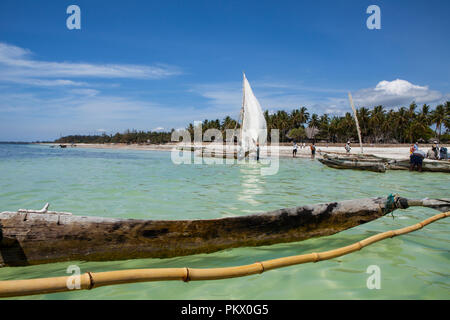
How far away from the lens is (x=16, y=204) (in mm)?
8914

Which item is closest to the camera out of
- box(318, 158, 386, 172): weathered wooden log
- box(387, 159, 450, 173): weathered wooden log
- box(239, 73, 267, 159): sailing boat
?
box(387, 159, 450, 173): weathered wooden log

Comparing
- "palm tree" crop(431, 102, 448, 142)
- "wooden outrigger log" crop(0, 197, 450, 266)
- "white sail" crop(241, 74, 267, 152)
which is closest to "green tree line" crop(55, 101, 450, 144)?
"palm tree" crop(431, 102, 448, 142)

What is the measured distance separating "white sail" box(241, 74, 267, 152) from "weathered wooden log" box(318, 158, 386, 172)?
10807 millimetres

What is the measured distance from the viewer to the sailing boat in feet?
97.6

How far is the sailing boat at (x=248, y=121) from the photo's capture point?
29750 millimetres

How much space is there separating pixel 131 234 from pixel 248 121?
88.6 ft

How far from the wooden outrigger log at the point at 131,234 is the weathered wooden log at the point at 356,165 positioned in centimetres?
1585

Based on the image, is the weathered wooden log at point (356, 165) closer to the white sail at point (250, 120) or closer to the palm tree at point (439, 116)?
the white sail at point (250, 120)

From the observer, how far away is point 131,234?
3.78m

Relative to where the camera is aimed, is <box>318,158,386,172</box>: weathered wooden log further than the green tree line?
No

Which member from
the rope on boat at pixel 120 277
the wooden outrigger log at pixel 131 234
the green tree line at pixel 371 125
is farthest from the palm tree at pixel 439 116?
the rope on boat at pixel 120 277

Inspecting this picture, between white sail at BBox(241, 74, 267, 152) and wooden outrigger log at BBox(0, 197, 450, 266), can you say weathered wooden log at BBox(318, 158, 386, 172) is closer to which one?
white sail at BBox(241, 74, 267, 152)

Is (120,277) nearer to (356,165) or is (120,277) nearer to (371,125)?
(356,165)
